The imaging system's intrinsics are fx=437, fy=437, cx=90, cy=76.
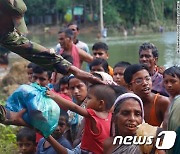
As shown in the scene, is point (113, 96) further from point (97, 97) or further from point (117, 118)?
point (117, 118)

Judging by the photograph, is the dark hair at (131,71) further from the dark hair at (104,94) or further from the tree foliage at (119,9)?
the tree foliage at (119,9)

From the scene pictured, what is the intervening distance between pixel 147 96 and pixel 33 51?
3.38 feet

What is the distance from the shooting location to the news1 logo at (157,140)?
211cm

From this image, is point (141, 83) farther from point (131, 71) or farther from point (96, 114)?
point (96, 114)

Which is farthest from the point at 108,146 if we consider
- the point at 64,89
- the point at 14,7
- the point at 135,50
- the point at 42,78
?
the point at 135,50

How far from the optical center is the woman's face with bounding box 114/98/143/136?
2658 mm

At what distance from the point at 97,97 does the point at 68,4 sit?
1461 inches

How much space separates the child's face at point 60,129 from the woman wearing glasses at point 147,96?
2.12 ft

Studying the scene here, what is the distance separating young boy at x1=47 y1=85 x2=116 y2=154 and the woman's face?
1.11 ft

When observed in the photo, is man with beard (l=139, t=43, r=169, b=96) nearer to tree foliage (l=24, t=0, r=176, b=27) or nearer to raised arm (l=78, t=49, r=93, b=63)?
raised arm (l=78, t=49, r=93, b=63)

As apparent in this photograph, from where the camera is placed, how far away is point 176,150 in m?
1.97

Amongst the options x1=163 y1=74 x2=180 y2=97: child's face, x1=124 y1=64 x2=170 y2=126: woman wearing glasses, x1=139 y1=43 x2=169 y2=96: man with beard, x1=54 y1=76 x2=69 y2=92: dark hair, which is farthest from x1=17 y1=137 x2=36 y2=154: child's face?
x1=139 y1=43 x2=169 y2=96: man with beard

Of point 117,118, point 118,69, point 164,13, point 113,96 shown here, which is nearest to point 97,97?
point 113,96

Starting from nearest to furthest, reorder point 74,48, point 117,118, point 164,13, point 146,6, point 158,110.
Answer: point 117,118, point 158,110, point 74,48, point 146,6, point 164,13
